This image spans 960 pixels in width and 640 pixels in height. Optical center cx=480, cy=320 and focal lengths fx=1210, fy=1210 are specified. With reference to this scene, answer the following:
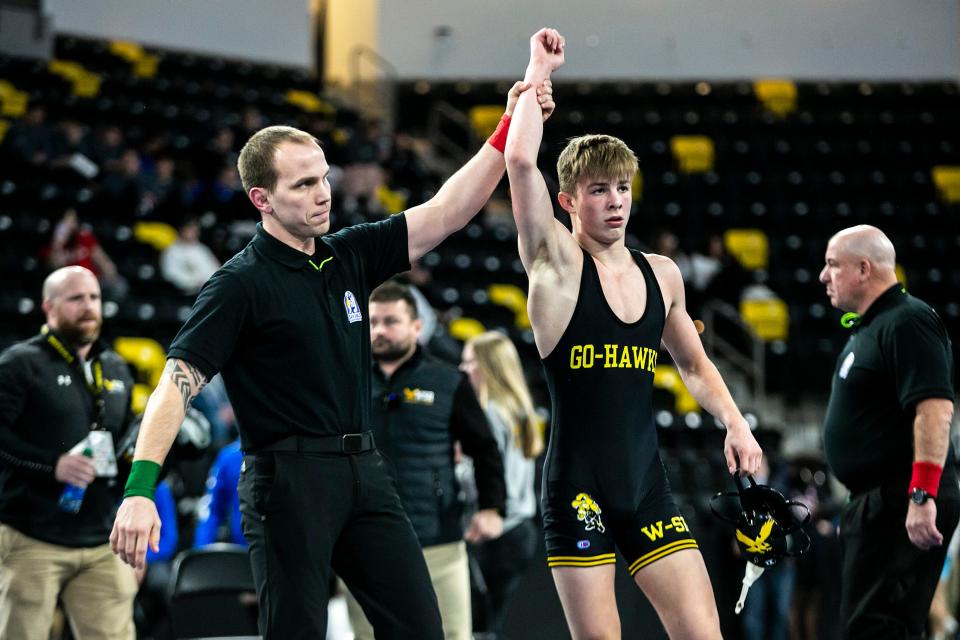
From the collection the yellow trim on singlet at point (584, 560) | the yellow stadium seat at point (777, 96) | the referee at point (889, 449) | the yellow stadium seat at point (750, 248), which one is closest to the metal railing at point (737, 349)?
the yellow stadium seat at point (750, 248)

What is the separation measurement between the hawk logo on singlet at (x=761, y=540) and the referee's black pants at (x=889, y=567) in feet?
2.54

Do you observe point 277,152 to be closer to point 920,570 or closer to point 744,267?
point 920,570

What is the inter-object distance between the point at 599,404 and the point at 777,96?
653 inches

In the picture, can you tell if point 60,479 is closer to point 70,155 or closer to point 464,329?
point 464,329

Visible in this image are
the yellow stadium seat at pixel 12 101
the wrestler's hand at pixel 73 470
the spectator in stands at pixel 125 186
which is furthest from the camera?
the yellow stadium seat at pixel 12 101

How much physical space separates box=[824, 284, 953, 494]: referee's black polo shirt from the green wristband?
2839 millimetres

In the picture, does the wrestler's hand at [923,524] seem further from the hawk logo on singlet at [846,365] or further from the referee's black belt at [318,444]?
the referee's black belt at [318,444]

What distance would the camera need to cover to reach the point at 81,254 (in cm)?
1054

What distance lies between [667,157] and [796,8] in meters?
4.51

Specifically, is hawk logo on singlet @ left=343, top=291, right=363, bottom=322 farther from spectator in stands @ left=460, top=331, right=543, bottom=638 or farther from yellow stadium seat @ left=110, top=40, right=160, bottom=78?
yellow stadium seat @ left=110, top=40, right=160, bottom=78

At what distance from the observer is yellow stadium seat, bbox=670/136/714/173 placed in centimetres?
1742

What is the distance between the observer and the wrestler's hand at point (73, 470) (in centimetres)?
493

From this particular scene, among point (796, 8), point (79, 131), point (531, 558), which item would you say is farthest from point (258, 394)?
point (796, 8)

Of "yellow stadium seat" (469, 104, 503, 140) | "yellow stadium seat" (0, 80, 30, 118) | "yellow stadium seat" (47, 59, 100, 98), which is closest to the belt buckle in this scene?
"yellow stadium seat" (0, 80, 30, 118)
